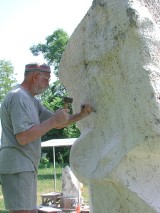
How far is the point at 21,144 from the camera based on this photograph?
319 centimetres

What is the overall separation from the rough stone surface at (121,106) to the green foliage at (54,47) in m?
29.6

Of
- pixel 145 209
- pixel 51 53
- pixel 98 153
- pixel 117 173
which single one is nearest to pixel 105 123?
pixel 98 153

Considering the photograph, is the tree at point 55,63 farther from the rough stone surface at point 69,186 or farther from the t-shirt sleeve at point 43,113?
the t-shirt sleeve at point 43,113

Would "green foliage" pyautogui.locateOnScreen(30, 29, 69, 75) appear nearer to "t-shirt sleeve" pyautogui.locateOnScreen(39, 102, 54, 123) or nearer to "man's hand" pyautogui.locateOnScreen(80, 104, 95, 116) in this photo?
"t-shirt sleeve" pyautogui.locateOnScreen(39, 102, 54, 123)

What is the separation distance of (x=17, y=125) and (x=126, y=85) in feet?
2.77

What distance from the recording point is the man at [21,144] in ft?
10.2

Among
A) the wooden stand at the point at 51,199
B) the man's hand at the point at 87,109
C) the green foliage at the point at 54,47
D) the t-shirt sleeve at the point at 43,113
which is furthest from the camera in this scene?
the green foliage at the point at 54,47

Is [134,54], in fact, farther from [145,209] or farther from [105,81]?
[145,209]

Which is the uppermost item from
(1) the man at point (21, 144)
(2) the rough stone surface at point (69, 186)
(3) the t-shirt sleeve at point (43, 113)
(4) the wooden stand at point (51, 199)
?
(3) the t-shirt sleeve at point (43, 113)

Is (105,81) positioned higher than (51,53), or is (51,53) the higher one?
(51,53)

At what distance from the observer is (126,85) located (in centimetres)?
287

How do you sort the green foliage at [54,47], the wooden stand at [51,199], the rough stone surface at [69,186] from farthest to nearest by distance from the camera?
the green foliage at [54,47] < the wooden stand at [51,199] < the rough stone surface at [69,186]

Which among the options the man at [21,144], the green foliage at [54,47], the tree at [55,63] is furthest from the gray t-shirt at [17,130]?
the green foliage at [54,47]

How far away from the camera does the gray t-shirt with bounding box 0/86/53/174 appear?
10.4 ft
